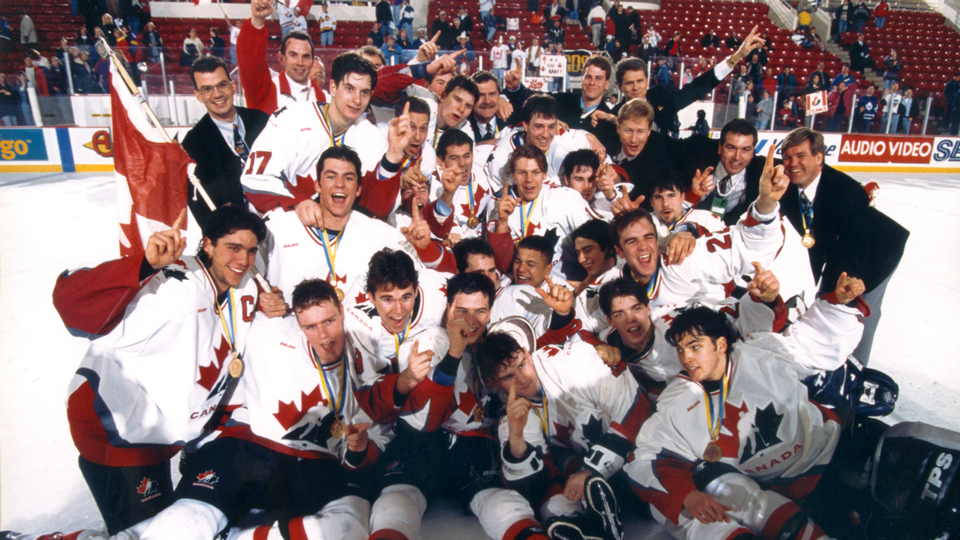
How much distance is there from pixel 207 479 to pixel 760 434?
224 cm

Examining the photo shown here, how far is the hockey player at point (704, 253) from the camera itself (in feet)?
10.1

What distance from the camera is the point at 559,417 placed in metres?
2.58

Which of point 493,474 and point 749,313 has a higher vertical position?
point 749,313

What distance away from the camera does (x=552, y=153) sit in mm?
4609

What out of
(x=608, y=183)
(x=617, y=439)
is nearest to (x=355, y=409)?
(x=617, y=439)

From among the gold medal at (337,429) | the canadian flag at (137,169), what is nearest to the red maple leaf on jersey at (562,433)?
the gold medal at (337,429)

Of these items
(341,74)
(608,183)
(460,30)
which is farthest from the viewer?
(460,30)

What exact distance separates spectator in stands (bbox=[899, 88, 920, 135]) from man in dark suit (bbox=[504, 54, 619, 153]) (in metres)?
10.8

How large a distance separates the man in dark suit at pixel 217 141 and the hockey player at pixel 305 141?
0.43m

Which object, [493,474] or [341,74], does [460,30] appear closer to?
[341,74]

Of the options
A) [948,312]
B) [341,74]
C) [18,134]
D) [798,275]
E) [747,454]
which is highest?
[341,74]

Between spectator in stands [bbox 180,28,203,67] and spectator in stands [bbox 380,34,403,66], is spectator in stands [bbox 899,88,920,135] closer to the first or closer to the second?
spectator in stands [bbox 380,34,403,66]

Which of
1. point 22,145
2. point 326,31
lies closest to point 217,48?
point 326,31

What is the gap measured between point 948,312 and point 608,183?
3371 millimetres
